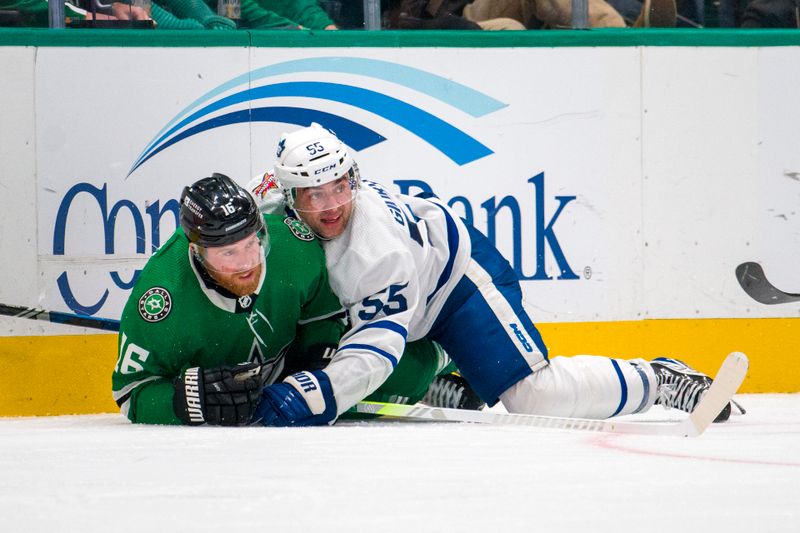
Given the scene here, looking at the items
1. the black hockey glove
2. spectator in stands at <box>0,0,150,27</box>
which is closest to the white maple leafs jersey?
the black hockey glove

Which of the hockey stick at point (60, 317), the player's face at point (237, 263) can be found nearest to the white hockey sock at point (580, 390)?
the player's face at point (237, 263)

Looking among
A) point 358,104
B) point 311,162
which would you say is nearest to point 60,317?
point 358,104

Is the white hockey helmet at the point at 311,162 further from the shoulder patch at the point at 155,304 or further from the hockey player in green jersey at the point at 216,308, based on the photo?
the shoulder patch at the point at 155,304

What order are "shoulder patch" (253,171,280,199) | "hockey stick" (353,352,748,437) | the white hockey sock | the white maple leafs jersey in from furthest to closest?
"shoulder patch" (253,171,280,199), the white hockey sock, the white maple leafs jersey, "hockey stick" (353,352,748,437)

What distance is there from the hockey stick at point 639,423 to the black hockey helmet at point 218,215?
0.65m

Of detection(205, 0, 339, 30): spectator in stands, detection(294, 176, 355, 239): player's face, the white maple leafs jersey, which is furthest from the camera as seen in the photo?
detection(205, 0, 339, 30): spectator in stands

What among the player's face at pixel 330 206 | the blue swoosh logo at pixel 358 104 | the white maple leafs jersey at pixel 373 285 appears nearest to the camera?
the white maple leafs jersey at pixel 373 285

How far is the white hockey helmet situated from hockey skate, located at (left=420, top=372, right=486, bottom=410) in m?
0.83

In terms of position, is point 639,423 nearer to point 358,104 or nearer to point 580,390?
point 580,390

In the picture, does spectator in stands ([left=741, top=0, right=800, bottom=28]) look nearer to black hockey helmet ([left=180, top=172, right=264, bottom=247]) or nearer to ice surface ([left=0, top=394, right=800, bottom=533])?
ice surface ([left=0, top=394, right=800, bottom=533])

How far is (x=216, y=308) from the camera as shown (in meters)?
2.99

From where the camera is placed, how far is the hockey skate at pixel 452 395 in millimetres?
3602

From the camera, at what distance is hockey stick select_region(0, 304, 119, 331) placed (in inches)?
155

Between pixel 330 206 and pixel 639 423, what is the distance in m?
0.96
